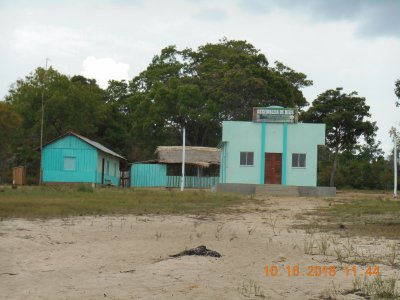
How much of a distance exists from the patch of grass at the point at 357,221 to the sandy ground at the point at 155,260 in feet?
2.95

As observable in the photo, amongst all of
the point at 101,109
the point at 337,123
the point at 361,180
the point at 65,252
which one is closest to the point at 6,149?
the point at 101,109

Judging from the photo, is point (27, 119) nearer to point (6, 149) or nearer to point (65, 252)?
point (6, 149)

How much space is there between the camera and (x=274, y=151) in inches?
1286

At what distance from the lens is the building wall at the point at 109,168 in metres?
40.7

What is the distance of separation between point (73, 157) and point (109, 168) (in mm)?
5573

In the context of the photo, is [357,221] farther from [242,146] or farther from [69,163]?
[69,163]

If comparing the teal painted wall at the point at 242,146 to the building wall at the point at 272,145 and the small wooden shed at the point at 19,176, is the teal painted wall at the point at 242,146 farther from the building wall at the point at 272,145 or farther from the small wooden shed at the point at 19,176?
the small wooden shed at the point at 19,176

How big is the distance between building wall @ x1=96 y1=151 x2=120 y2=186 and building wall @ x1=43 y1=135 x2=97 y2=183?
2.56 ft

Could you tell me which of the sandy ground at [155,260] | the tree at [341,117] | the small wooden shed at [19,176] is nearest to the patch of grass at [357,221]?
the sandy ground at [155,260]

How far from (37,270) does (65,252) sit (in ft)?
4.81

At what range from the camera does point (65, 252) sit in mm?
10773

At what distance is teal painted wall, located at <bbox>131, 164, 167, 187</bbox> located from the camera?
43.2 meters

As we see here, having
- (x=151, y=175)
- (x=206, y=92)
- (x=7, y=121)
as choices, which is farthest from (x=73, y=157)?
(x=206, y=92)

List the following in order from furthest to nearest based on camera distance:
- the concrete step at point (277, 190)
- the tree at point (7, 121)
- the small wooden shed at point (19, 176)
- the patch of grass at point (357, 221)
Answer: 1. the small wooden shed at point (19, 176)
2. the tree at point (7, 121)
3. the concrete step at point (277, 190)
4. the patch of grass at point (357, 221)
